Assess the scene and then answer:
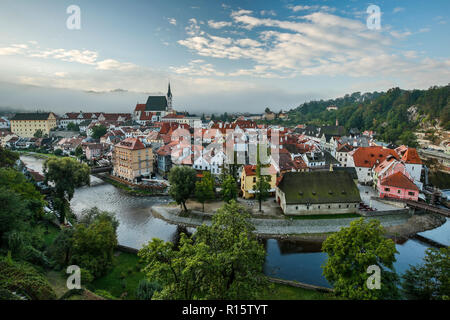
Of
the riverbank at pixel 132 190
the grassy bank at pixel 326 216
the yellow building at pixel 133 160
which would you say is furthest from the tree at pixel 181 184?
the yellow building at pixel 133 160

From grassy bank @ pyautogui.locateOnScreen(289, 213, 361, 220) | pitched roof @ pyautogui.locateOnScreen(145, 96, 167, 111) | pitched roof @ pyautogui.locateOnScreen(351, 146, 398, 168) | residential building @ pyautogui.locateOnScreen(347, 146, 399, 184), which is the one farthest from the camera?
pitched roof @ pyautogui.locateOnScreen(145, 96, 167, 111)

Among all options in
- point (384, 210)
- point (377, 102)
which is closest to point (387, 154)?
point (384, 210)

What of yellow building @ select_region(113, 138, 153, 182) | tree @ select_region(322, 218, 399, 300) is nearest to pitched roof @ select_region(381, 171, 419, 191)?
Result: tree @ select_region(322, 218, 399, 300)

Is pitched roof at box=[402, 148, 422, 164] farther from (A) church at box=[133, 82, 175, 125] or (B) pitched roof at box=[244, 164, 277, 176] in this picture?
(A) church at box=[133, 82, 175, 125]

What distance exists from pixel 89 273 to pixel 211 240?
8981 mm

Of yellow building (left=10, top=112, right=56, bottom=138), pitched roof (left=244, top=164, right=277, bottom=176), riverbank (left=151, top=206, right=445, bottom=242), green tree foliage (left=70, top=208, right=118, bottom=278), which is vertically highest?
yellow building (left=10, top=112, right=56, bottom=138)

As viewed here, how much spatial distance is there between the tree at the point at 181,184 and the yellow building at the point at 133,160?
16.5 meters

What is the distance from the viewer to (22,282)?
10.6 metres

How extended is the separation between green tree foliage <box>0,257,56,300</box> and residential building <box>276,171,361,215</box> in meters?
21.2

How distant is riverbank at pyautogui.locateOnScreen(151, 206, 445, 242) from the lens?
24.4m

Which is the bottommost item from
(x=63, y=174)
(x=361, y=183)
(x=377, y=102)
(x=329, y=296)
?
(x=329, y=296)

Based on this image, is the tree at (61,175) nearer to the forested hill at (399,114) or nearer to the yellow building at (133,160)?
the yellow building at (133,160)
